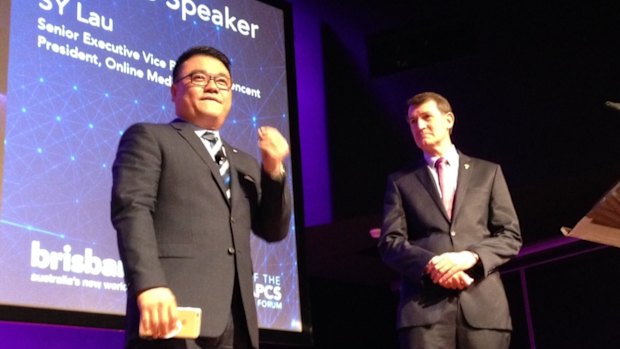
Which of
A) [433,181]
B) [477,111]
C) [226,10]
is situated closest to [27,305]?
[433,181]

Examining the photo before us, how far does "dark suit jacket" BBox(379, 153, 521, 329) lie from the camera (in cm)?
296

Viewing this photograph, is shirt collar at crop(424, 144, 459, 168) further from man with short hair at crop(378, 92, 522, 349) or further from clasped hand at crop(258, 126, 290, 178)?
clasped hand at crop(258, 126, 290, 178)

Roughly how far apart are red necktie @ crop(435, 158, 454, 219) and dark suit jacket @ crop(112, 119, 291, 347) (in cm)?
89

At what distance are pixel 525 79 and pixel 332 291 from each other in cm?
274

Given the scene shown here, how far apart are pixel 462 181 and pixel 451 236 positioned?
9.2 inches

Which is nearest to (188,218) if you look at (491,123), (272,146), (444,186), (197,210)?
(197,210)

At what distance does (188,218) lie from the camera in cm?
230

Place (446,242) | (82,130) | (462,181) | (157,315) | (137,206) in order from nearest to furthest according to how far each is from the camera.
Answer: (157,315)
(137,206)
(446,242)
(462,181)
(82,130)

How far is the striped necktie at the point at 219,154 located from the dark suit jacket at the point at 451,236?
0.82 m

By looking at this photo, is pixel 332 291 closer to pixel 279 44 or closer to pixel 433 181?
pixel 279 44

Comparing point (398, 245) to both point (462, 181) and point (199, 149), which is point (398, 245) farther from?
point (199, 149)

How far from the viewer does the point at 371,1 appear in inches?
233

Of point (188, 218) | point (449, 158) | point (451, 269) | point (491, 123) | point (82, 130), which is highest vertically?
point (491, 123)

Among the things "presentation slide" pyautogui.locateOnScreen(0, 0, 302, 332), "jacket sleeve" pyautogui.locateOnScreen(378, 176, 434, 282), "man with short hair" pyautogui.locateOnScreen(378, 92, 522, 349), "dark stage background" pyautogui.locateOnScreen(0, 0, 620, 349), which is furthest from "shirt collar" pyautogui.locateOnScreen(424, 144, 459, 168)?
"dark stage background" pyautogui.locateOnScreen(0, 0, 620, 349)
